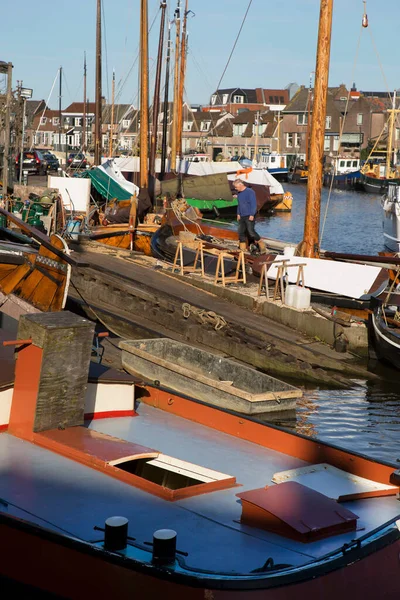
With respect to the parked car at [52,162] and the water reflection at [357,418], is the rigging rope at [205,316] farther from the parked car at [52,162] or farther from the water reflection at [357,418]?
the parked car at [52,162]

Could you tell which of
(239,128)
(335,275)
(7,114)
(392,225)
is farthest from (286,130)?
(335,275)

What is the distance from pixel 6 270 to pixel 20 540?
10782mm

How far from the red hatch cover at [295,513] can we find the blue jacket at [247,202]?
1523 cm

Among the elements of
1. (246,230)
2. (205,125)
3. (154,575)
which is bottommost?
(154,575)

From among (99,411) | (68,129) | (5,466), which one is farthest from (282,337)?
(68,129)

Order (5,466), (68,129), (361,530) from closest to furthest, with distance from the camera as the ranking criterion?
1. (361,530)
2. (5,466)
3. (68,129)

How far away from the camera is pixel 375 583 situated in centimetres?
673

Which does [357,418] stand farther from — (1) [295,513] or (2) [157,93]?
(2) [157,93]

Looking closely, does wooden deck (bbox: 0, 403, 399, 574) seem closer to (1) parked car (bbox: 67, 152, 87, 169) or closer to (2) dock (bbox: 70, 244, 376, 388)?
(2) dock (bbox: 70, 244, 376, 388)

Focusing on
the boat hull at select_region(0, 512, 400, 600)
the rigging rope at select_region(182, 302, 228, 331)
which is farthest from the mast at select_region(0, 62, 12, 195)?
the boat hull at select_region(0, 512, 400, 600)

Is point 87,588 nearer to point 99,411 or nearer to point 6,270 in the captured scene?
point 99,411

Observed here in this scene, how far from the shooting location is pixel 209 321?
18578 millimetres

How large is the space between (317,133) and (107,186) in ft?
67.1

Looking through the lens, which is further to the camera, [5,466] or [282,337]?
[282,337]
